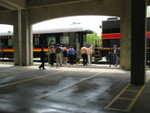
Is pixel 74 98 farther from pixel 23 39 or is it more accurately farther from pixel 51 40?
pixel 51 40

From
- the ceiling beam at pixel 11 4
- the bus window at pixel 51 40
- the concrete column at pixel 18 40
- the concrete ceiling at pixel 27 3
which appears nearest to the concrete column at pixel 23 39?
the concrete column at pixel 18 40

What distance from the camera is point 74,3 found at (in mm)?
18062

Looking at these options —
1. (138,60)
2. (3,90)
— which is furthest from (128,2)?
(3,90)

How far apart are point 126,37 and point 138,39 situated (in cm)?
556

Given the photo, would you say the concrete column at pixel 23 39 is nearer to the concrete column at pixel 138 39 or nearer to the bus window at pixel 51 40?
the bus window at pixel 51 40

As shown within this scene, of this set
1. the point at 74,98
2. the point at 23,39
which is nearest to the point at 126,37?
the point at 74,98

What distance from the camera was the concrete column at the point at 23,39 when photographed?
2006 cm

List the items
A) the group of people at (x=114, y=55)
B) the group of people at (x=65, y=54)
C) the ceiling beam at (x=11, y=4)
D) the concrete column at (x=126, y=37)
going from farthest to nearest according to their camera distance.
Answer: the group of people at (x=65, y=54)
the group of people at (x=114, y=55)
the ceiling beam at (x=11, y=4)
the concrete column at (x=126, y=37)

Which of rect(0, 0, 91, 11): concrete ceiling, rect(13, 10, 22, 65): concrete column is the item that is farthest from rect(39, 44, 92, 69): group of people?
rect(0, 0, 91, 11): concrete ceiling

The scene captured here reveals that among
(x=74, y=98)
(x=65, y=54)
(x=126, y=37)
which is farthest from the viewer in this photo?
(x=65, y=54)

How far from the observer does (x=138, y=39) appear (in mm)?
10078

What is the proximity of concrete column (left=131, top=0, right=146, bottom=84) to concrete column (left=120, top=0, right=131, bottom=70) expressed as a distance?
519 centimetres

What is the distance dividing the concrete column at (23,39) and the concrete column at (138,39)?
12.6m

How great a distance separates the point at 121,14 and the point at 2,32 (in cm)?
1603
